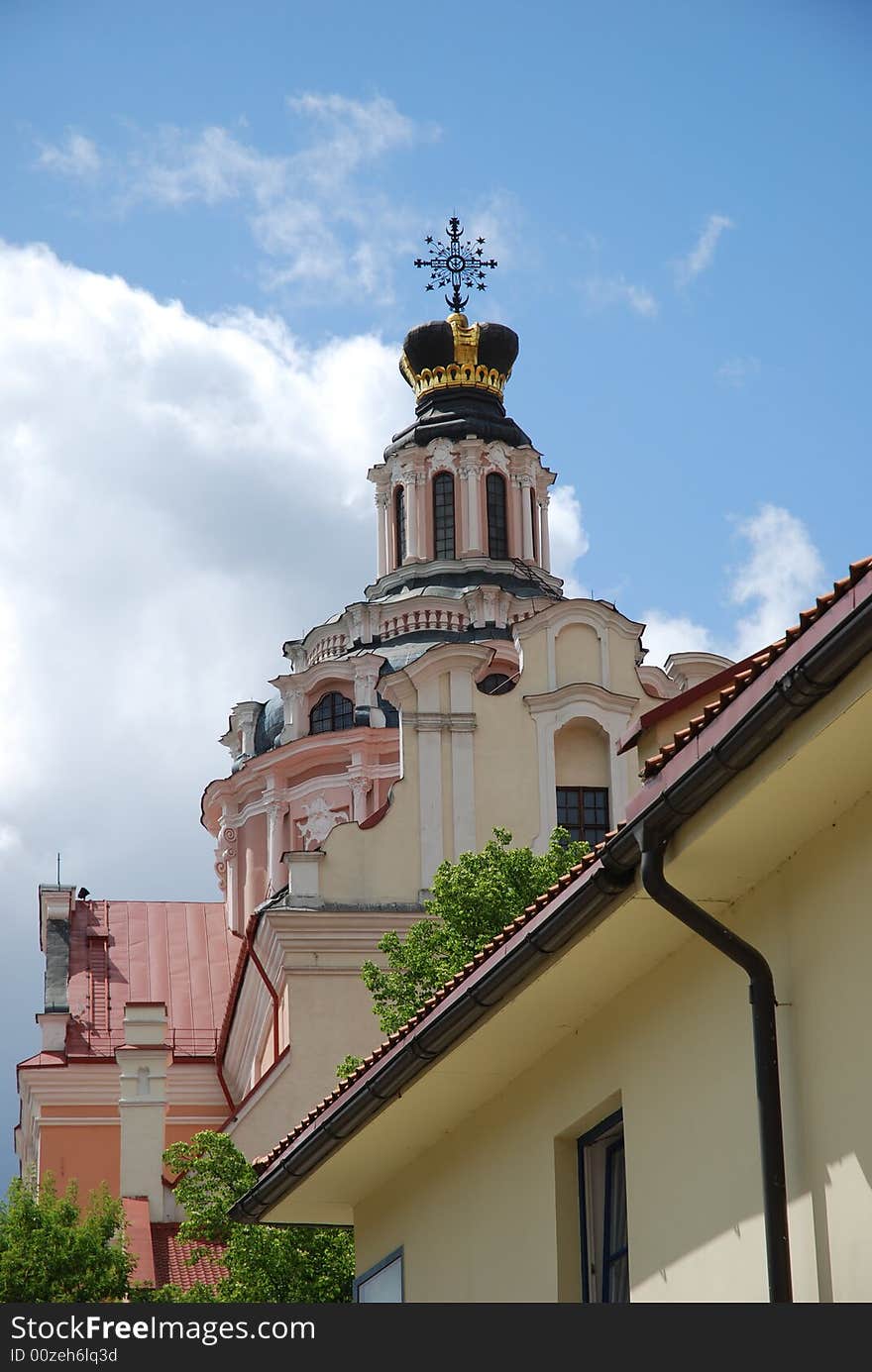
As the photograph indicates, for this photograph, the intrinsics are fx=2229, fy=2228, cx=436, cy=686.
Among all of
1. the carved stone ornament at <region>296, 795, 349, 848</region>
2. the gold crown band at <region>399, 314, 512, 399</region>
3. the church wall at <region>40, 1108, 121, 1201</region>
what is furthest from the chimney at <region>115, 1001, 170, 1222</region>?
the gold crown band at <region>399, 314, 512, 399</region>

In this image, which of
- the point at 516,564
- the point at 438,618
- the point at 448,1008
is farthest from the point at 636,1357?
the point at 516,564

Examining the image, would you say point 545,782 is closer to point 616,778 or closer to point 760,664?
point 616,778

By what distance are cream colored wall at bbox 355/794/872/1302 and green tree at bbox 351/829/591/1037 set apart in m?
11.0

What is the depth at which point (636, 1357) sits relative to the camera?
6.82 metres

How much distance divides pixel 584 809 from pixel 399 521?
1887 cm

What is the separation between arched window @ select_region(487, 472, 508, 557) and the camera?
50.1 meters

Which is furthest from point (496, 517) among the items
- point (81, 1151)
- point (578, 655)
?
point (81, 1151)

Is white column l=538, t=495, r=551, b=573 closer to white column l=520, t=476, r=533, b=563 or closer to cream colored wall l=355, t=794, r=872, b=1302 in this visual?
white column l=520, t=476, r=533, b=563

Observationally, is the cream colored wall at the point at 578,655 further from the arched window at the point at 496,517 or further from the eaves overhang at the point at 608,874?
the eaves overhang at the point at 608,874

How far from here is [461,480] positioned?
1997 inches

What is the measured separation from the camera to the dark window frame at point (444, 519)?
164 ft

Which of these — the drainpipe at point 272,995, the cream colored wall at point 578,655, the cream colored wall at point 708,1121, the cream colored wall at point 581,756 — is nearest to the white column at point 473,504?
the cream colored wall at point 578,655

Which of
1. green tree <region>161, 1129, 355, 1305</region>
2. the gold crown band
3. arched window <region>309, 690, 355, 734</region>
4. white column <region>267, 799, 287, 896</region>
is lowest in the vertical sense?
green tree <region>161, 1129, 355, 1305</region>

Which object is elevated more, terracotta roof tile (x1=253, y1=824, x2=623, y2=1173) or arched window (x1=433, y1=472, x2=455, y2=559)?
arched window (x1=433, y1=472, x2=455, y2=559)
